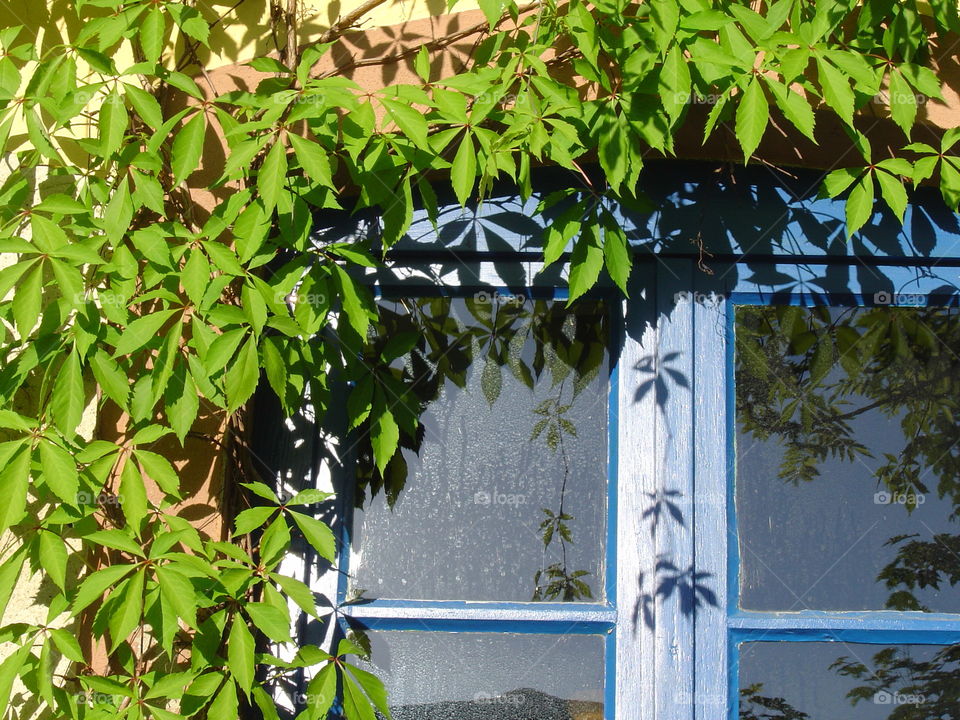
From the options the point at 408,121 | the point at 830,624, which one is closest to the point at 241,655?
the point at 408,121

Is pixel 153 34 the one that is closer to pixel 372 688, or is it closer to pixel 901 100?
pixel 372 688

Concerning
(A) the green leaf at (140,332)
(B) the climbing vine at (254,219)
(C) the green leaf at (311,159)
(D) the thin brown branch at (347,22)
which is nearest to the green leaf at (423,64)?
(B) the climbing vine at (254,219)

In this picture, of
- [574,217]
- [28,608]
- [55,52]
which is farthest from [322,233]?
[28,608]

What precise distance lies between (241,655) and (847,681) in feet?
4.03

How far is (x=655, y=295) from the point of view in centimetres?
215

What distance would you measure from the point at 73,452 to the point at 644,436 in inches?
45.6

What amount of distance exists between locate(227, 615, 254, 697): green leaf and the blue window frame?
1.00 ft

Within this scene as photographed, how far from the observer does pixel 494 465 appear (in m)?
2.18

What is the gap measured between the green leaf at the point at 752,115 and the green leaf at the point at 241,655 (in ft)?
4.20

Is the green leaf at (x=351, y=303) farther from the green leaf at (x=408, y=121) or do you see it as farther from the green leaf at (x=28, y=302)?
the green leaf at (x=28, y=302)

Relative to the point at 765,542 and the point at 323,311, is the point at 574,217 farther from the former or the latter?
the point at 765,542

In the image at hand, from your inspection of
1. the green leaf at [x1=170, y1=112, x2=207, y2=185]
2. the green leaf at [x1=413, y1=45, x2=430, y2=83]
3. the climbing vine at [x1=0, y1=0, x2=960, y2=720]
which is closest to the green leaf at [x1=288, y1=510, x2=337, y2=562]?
the climbing vine at [x1=0, y1=0, x2=960, y2=720]

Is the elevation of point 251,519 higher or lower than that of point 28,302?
lower

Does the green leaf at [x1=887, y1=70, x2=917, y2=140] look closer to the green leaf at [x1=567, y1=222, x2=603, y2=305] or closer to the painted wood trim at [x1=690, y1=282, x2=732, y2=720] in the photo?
the painted wood trim at [x1=690, y1=282, x2=732, y2=720]
